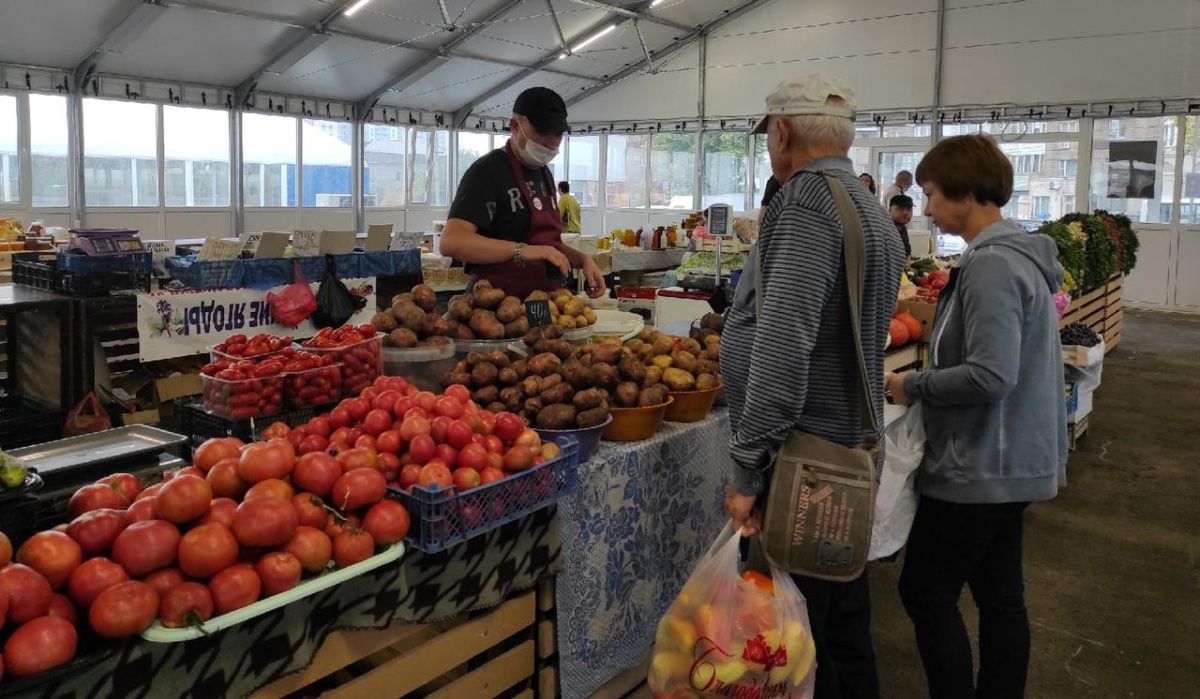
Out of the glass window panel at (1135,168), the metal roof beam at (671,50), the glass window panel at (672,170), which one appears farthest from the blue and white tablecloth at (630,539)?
the glass window panel at (672,170)

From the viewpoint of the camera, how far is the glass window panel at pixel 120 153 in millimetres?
11938

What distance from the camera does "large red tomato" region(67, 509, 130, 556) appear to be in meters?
1.40

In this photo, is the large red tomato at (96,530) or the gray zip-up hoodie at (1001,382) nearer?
Answer: the large red tomato at (96,530)

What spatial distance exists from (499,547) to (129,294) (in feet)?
11.2

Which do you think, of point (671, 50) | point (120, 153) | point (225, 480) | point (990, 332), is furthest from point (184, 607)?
point (671, 50)

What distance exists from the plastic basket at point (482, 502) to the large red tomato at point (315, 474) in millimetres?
126

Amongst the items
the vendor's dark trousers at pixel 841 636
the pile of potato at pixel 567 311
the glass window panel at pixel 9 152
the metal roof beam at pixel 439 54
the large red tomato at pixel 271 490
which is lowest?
the vendor's dark trousers at pixel 841 636

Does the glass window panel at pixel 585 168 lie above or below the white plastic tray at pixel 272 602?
above

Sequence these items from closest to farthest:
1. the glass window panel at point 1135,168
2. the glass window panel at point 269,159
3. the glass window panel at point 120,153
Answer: the glass window panel at point 1135,168, the glass window panel at point 120,153, the glass window panel at point 269,159

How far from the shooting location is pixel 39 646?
121cm

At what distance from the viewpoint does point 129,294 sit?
14.7 ft

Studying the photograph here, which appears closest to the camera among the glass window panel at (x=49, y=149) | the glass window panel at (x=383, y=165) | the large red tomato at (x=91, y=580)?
the large red tomato at (x=91, y=580)

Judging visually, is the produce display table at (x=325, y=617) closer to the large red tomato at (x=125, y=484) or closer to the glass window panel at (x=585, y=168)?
the large red tomato at (x=125, y=484)

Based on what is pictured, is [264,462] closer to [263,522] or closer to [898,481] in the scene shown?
[263,522]
